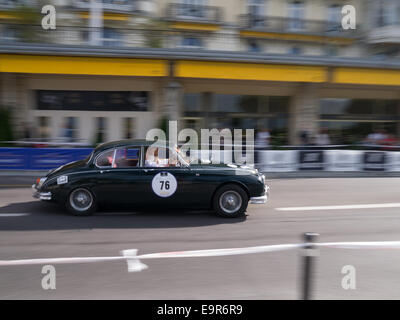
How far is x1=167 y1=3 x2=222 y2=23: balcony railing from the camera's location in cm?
2300

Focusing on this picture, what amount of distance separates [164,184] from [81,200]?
1670 millimetres

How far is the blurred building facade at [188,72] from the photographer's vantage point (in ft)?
55.1

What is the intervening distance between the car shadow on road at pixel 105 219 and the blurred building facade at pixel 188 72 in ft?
32.5

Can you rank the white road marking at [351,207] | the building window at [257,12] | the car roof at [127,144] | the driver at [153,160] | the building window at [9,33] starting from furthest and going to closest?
1. the building window at [257,12]
2. the building window at [9,33]
3. the white road marking at [351,207]
4. the car roof at [127,144]
5. the driver at [153,160]

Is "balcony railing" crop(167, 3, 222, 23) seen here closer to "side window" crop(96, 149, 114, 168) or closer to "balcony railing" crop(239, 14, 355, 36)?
"balcony railing" crop(239, 14, 355, 36)

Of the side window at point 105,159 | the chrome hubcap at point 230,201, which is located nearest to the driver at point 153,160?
the side window at point 105,159

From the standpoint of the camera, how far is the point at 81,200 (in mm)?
7480

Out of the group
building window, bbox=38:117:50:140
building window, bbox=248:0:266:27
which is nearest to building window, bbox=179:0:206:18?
building window, bbox=248:0:266:27

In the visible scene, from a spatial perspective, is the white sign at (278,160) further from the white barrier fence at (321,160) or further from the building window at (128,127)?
the building window at (128,127)

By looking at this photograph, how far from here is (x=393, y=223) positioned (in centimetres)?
762

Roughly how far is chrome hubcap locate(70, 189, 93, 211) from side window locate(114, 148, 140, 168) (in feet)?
2.78

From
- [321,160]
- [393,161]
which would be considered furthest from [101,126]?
[393,161]

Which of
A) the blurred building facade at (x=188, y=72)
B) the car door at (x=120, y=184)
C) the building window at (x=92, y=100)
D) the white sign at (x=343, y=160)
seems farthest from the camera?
the building window at (x=92, y=100)

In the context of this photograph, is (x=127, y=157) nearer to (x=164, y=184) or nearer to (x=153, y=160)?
(x=153, y=160)
